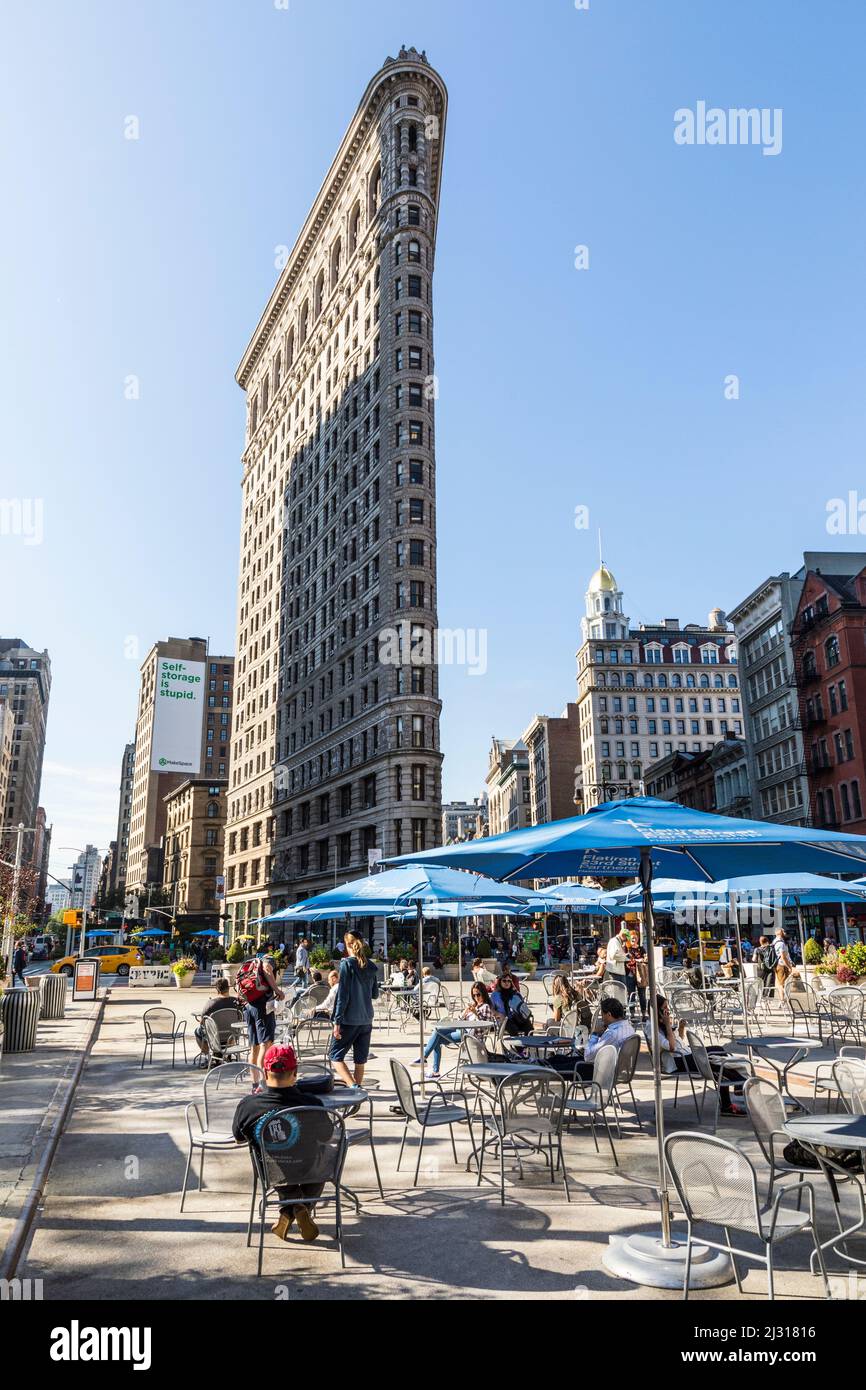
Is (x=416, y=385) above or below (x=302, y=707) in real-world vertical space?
above

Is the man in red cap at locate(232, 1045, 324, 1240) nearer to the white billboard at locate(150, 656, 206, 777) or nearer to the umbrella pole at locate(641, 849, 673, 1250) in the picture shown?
the umbrella pole at locate(641, 849, 673, 1250)

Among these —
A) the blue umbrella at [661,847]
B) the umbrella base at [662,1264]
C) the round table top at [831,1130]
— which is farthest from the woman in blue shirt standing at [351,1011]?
the round table top at [831,1130]

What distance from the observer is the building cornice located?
6912 cm

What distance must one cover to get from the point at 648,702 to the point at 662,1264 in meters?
107

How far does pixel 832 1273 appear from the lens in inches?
228

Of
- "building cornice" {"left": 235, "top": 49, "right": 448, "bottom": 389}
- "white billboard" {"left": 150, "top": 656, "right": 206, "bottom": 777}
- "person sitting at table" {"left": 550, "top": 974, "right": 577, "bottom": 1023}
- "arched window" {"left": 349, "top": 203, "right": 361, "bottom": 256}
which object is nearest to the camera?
"person sitting at table" {"left": 550, "top": 974, "right": 577, "bottom": 1023}

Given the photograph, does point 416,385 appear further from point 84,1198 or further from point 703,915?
point 84,1198

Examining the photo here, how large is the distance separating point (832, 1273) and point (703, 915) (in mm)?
52942

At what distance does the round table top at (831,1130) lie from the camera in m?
5.59

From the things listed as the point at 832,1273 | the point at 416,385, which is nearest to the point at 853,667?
the point at 416,385

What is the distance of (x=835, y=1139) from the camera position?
222 inches

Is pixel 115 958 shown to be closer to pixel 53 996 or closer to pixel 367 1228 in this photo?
pixel 53 996

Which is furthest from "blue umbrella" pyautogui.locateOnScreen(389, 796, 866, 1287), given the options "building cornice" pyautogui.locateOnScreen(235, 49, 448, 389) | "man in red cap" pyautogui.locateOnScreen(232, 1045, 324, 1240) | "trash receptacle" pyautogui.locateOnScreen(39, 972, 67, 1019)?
"building cornice" pyautogui.locateOnScreen(235, 49, 448, 389)

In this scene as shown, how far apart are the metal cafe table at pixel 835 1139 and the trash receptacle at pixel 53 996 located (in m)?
22.8
